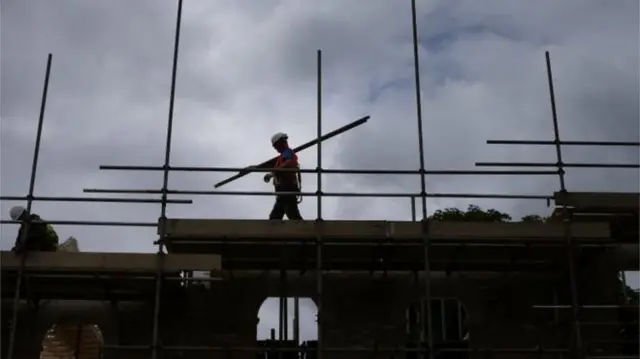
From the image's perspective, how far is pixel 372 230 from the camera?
12.0m

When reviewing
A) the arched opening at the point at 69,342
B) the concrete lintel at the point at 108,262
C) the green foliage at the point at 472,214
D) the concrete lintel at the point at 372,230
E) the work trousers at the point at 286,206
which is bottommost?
the arched opening at the point at 69,342

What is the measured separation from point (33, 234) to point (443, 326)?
851 centimetres

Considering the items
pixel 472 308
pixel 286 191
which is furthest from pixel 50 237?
pixel 472 308

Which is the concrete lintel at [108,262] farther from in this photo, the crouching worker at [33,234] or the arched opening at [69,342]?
the arched opening at [69,342]

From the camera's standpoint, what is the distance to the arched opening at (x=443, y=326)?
12.7m

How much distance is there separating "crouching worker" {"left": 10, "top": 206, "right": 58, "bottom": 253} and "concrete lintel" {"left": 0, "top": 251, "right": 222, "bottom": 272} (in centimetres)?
24

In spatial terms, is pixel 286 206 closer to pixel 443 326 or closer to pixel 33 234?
pixel 33 234

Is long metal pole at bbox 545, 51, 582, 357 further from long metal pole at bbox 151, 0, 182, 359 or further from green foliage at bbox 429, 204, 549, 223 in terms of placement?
green foliage at bbox 429, 204, 549, 223

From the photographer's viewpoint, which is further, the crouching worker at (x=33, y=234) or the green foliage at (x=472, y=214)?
the green foliage at (x=472, y=214)

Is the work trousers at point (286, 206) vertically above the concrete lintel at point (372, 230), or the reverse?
the work trousers at point (286, 206)

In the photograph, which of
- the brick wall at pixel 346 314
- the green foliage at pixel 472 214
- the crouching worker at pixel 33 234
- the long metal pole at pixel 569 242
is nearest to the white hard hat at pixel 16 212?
the crouching worker at pixel 33 234

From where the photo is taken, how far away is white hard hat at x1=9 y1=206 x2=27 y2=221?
12.6 metres

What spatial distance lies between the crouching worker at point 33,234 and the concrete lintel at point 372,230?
191 centimetres

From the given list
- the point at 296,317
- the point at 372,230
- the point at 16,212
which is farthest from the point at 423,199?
the point at 16,212
